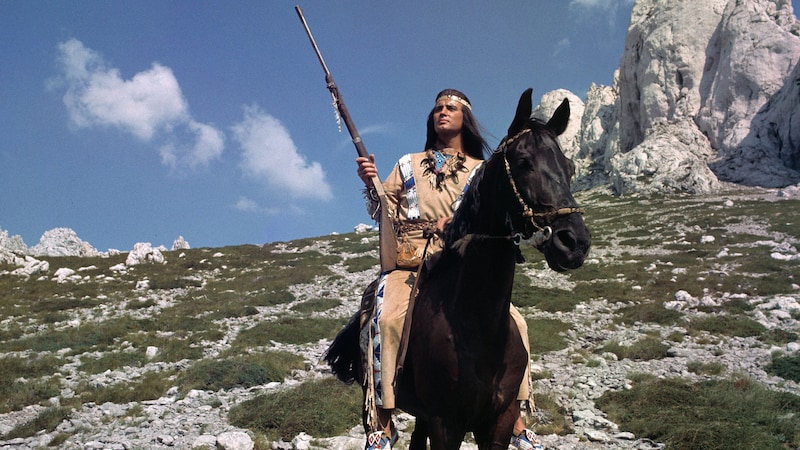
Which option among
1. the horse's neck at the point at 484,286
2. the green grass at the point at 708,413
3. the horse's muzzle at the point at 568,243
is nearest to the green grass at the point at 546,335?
the green grass at the point at 708,413

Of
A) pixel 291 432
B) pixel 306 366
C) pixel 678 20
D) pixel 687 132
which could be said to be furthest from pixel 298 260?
pixel 678 20

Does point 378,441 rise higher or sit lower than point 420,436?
higher

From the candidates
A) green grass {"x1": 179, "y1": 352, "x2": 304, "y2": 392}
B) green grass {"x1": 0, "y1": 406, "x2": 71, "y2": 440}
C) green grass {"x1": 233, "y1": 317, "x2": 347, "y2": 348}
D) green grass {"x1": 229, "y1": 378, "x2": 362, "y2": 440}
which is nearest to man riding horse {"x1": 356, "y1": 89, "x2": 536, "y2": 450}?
green grass {"x1": 229, "y1": 378, "x2": 362, "y2": 440}

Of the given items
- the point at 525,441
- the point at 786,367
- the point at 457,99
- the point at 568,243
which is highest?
the point at 457,99

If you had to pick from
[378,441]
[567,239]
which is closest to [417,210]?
[567,239]

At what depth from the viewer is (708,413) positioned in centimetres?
840

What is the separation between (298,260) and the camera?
36688 millimetres

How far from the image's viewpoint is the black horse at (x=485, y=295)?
285 cm

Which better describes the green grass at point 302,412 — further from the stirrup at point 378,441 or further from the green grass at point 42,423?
the stirrup at point 378,441

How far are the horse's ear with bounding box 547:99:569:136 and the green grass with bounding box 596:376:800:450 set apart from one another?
6652mm

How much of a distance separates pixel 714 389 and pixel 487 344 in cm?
874

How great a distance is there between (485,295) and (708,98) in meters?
85.8

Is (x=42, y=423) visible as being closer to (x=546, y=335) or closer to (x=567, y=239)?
(x=567, y=239)

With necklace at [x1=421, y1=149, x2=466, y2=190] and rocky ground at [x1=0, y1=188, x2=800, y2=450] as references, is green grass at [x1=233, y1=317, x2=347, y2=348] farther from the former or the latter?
necklace at [x1=421, y1=149, x2=466, y2=190]
